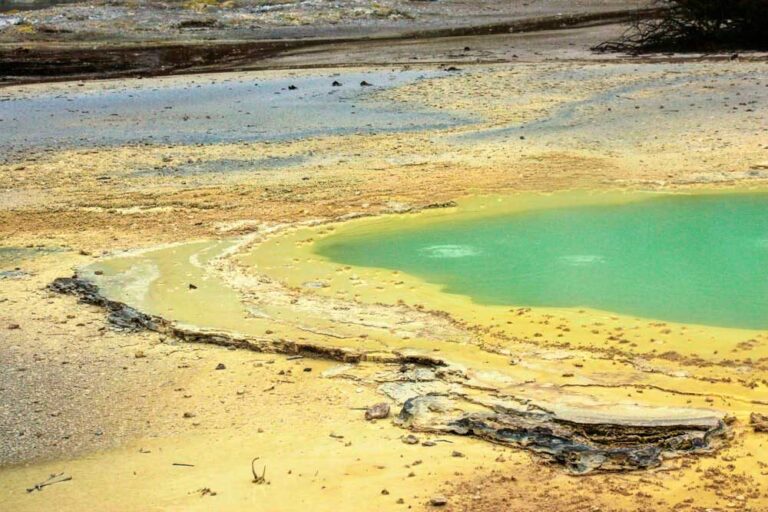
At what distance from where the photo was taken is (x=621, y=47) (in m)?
17.7

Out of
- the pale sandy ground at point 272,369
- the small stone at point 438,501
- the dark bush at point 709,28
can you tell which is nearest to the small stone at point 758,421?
the pale sandy ground at point 272,369

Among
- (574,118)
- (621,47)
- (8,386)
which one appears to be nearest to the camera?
(8,386)

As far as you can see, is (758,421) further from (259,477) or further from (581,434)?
(259,477)

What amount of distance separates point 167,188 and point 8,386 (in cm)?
447

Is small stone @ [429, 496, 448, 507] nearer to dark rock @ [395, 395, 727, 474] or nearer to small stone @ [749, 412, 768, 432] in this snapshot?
dark rock @ [395, 395, 727, 474]

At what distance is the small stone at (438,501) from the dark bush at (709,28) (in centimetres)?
1422

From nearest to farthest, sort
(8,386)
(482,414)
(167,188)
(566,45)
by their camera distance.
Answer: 1. (482,414)
2. (8,386)
3. (167,188)
4. (566,45)

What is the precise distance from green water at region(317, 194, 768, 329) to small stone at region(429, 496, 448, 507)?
2.38 meters

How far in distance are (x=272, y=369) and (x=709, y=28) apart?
13.6m

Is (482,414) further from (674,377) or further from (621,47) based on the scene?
(621,47)

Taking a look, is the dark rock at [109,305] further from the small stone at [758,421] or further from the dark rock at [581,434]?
the small stone at [758,421]

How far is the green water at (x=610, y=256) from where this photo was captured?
6.21 metres

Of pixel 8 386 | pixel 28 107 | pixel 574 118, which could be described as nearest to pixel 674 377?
pixel 8 386

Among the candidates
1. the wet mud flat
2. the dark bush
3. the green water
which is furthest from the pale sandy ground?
the wet mud flat
